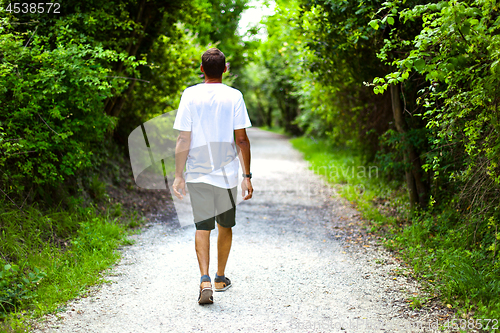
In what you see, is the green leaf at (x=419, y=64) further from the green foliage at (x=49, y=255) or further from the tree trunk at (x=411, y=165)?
the green foliage at (x=49, y=255)

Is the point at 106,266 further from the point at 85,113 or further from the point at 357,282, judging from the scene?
the point at 357,282

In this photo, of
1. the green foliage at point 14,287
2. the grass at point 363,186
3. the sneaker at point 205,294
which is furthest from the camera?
the grass at point 363,186

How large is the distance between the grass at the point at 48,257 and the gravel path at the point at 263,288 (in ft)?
0.59

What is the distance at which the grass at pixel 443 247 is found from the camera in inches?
139

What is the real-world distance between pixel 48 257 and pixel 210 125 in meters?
2.24

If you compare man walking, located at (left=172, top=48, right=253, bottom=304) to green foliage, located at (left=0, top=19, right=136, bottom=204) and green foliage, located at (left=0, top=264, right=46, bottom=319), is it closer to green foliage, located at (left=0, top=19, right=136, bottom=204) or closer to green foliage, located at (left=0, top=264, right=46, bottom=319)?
green foliage, located at (left=0, top=264, right=46, bottom=319)

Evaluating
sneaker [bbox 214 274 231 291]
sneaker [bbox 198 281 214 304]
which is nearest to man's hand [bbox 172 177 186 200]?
sneaker [bbox 198 281 214 304]

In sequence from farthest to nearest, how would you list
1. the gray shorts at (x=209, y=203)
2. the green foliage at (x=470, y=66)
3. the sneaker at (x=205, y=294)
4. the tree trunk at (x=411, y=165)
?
the tree trunk at (x=411, y=165)
the gray shorts at (x=209, y=203)
the sneaker at (x=205, y=294)
the green foliage at (x=470, y=66)

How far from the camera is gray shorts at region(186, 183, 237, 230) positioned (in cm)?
374

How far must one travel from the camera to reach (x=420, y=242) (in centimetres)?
510

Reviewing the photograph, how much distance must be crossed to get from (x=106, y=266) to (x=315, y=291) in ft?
7.45

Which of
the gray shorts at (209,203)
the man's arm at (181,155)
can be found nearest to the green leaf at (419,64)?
the gray shorts at (209,203)

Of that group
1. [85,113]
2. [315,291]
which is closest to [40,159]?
[85,113]

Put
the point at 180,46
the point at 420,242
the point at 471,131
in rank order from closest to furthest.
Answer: the point at 471,131 → the point at 420,242 → the point at 180,46
